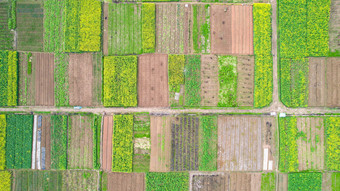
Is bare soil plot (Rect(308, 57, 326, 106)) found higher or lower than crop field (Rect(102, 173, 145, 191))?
higher

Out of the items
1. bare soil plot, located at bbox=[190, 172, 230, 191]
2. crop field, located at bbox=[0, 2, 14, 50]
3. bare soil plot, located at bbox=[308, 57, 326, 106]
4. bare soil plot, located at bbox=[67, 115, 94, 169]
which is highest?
crop field, located at bbox=[0, 2, 14, 50]

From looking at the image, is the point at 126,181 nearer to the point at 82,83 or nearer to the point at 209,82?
the point at 82,83

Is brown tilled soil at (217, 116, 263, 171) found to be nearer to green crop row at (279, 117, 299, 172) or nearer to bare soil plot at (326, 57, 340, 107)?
green crop row at (279, 117, 299, 172)

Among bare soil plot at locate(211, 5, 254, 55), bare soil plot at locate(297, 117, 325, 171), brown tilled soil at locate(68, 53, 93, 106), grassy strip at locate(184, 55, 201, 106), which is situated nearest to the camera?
bare soil plot at locate(297, 117, 325, 171)

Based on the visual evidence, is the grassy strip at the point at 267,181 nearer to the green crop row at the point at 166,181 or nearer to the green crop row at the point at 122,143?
the green crop row at the point at 166,181

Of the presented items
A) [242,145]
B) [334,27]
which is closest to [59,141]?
[242,145]

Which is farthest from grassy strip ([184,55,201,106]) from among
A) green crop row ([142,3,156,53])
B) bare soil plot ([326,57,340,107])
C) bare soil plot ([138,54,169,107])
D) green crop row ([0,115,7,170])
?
green crop row ([0,115,7,170])

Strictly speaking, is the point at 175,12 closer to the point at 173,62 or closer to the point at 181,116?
the point at 173,62
